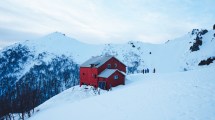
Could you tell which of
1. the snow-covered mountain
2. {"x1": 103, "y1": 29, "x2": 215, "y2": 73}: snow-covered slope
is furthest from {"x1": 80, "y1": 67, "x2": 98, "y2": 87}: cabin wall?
{"x1": 103, "y1": 29, "x2": 215, "y2": 73}: snow-covered slope

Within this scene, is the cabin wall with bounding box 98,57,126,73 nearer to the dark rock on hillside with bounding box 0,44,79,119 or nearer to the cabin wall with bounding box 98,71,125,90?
the cabin wall with bounding box 98,71,125,90

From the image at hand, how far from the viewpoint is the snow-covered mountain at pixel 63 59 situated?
335 feet

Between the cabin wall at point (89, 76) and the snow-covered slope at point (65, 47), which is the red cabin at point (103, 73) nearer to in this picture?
the cabin wall at point (89, 76)

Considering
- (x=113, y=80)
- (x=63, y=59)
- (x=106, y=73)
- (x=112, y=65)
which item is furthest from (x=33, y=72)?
(x=113, y=80)

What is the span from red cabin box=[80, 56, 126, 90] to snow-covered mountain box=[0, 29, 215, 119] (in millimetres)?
48225

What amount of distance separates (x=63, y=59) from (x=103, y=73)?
321ft

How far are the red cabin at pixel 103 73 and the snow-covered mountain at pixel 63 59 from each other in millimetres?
48225

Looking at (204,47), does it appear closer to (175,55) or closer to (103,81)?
(175,55)

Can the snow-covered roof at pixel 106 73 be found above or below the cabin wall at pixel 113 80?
above

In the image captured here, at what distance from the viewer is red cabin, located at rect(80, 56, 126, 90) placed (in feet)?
→ 156

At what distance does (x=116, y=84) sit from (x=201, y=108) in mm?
34805

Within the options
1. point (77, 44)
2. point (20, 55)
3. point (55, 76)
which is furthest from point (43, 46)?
point (55, 76)

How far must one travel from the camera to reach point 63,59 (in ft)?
465

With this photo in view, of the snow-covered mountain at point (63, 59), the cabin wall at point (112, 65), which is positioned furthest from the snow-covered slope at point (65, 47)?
the cabin wall at point (112, 65)
